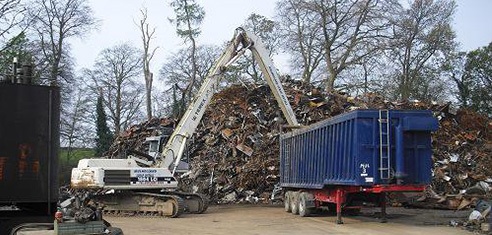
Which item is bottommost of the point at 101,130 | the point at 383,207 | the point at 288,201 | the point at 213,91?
the point at 288,201

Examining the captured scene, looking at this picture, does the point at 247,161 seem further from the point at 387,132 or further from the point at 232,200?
the point at 387,132

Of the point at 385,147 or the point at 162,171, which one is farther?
the point at 162,171

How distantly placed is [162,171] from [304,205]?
5.47 meters

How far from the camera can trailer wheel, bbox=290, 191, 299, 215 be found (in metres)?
20.3

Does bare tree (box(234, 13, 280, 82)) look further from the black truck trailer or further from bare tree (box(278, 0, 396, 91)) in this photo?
the black truck trailer

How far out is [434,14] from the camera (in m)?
50.2

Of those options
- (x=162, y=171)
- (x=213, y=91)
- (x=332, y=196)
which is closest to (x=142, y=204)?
(x=162, y=171)

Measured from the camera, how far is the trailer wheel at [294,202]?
20.3 meters

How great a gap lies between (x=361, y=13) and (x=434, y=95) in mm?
12487

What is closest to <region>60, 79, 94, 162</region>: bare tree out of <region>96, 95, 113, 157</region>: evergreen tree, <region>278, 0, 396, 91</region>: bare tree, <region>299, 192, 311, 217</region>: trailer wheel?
<region>96, 95, 113, 157</region>: evergreen tree

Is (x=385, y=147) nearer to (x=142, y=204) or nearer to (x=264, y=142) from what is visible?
(x=142, y=204)

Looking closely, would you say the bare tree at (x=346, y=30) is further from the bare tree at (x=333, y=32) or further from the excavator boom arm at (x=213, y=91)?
the excavator boom arm at (x=213, y=91)

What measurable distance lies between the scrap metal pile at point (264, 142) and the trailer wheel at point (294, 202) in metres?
3.92

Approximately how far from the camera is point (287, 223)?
17.5 m
